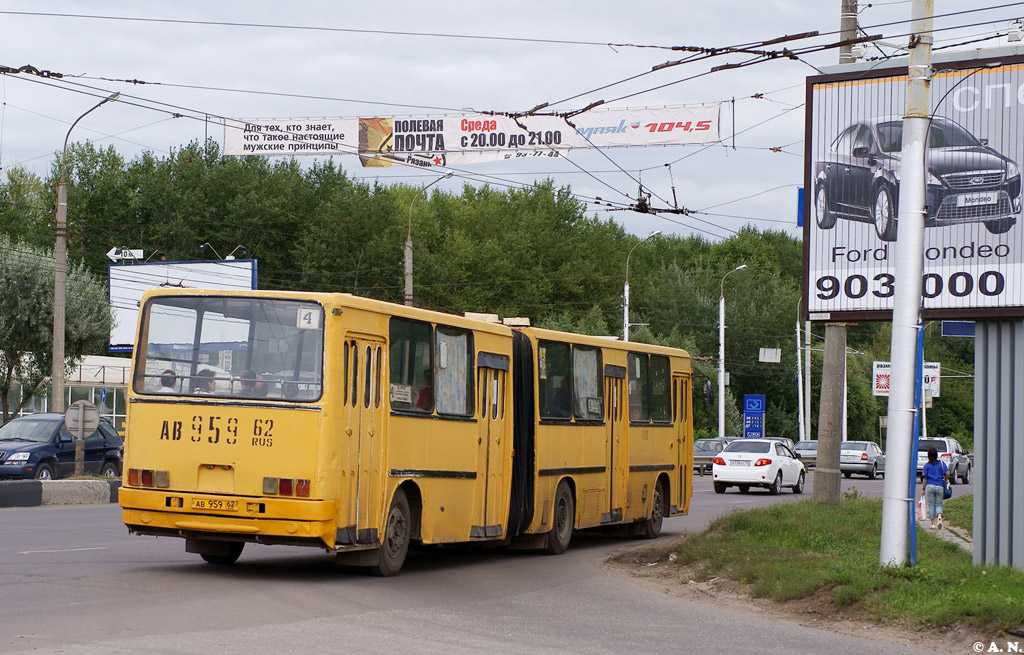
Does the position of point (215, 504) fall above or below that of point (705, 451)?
above

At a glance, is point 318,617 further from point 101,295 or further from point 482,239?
point 482,239

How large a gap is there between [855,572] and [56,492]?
1757 cm

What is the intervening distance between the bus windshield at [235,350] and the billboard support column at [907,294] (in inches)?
221

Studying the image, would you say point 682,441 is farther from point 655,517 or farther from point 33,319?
point 33,319

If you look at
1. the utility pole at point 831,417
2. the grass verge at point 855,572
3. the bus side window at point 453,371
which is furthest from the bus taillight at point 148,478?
the utility pole at point 831,417

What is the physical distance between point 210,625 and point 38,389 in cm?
4338

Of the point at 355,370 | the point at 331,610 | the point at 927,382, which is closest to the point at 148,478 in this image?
the point at 355,370

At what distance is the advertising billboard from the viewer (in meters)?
15.3

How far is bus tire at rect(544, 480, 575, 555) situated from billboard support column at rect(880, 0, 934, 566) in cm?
604

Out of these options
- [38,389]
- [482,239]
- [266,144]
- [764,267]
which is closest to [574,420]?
[266,144]

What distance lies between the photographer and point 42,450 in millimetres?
28266

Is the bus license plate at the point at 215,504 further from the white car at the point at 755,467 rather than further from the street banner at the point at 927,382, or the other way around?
the street banner at the point at 927,382

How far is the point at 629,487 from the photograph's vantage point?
20.8 m

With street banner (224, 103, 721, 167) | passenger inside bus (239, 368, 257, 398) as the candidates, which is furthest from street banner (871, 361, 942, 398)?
passenger inside bus (239, 368, 257, 398)
